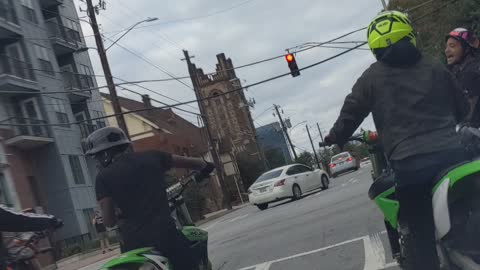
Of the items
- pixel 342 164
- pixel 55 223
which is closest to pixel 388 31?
pixel 55 223

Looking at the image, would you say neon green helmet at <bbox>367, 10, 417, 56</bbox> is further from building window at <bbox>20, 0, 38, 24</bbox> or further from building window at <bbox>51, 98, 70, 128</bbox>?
building window at <bbox>20, 0, 38, 24</bbox>

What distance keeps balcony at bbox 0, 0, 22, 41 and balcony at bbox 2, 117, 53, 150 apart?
168 inches

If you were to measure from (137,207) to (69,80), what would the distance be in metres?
36.6

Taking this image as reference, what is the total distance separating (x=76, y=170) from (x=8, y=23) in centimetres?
915

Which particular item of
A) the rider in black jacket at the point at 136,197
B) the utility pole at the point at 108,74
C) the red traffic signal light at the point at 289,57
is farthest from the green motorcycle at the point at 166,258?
the red traffic signal light at the point at 289,57

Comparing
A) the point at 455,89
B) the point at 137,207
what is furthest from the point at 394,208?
the point at 137,207

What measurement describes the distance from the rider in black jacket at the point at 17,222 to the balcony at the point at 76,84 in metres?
35.2

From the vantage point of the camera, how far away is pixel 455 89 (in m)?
3.96

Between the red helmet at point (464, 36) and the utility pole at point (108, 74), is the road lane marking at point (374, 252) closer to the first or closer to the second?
the red helmet at point (464, 36)

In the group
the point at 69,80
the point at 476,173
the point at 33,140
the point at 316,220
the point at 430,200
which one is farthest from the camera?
the point at 69,80

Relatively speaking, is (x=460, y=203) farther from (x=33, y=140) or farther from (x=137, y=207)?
(x=33, y=140)

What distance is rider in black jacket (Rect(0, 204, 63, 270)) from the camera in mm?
4230

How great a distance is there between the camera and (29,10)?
118 ft

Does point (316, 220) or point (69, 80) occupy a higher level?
point (69, 80)
